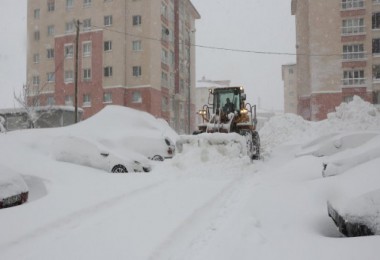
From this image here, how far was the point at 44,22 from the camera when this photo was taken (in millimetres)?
40875

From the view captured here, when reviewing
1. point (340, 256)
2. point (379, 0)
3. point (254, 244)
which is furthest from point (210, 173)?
point (379, 0)

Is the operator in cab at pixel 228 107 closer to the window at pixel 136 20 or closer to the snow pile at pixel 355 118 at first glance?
the snow pile at pixel 355 118

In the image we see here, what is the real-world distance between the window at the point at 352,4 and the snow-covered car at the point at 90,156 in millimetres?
34088

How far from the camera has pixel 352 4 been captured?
121ft

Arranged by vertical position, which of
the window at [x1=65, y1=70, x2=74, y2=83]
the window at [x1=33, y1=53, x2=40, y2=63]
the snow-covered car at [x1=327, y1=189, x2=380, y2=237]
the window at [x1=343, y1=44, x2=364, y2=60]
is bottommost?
the snow-covered car at [x1=327, y1=189, x2=380, y2=237]

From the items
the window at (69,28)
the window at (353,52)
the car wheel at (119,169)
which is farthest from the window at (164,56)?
the car wheel at (119,169)

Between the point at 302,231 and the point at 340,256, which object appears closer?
the point at 340,256

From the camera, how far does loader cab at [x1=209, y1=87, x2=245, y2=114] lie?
1417cm

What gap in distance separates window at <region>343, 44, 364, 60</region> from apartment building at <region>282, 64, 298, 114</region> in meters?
51.7

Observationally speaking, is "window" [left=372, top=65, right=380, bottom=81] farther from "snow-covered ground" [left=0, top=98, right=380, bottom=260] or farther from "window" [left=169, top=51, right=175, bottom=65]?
"snow-covered ground" [left=0, top=98, right=380, bottom=260]

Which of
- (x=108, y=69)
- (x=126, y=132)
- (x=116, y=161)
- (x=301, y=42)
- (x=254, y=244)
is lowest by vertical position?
(x=254, y=244)

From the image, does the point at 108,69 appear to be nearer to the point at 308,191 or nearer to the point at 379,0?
the point at 379,0

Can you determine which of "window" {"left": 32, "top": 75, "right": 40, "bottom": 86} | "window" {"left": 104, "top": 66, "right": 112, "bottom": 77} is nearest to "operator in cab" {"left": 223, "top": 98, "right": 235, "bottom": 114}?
"window" {"left": 104, "top": 66, "right": 112, "bottom": 77}

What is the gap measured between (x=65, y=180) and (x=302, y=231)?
559 cm
